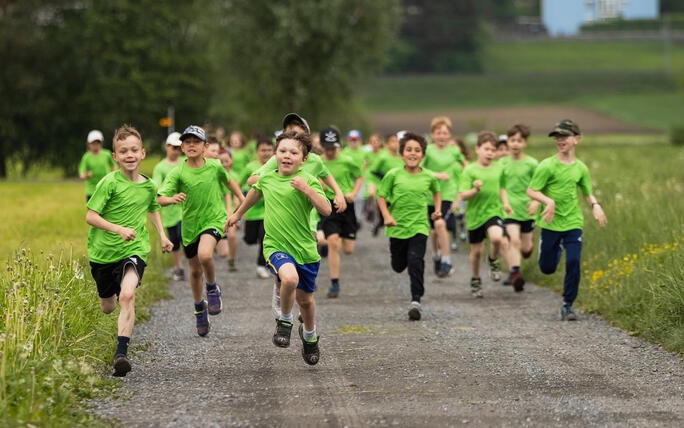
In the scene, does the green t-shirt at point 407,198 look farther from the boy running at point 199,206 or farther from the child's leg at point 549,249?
the boy running at point 199,206

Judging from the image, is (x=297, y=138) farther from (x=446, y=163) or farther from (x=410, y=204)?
(x=446, y=163)

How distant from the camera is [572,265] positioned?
9.87 meters

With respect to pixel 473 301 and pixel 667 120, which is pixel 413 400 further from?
pixel 667 120

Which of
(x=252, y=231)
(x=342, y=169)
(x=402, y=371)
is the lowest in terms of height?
(x=402, y=371)

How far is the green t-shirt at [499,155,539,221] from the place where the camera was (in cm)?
1244

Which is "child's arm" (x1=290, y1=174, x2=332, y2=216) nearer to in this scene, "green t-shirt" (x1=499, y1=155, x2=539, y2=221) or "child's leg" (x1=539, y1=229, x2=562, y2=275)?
"child's leg" (x1=539, y1=229, x2=562, y2=275)

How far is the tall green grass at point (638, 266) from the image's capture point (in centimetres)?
895

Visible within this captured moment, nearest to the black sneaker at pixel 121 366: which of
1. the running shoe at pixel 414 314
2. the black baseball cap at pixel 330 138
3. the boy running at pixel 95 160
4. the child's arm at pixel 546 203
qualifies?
Result: the running shoe at pixel 414 314

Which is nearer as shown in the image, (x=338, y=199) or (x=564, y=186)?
(x=338, y=199)

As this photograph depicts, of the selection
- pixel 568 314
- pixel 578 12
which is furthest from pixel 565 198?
pixel 578 12

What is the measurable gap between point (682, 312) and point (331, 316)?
352 centimetres

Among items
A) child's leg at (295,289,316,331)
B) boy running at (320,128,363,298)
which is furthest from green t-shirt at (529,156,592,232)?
child's leg at (295,289,316,331)

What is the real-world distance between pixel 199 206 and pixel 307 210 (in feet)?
5.79

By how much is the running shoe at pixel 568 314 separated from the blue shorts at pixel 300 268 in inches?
127
